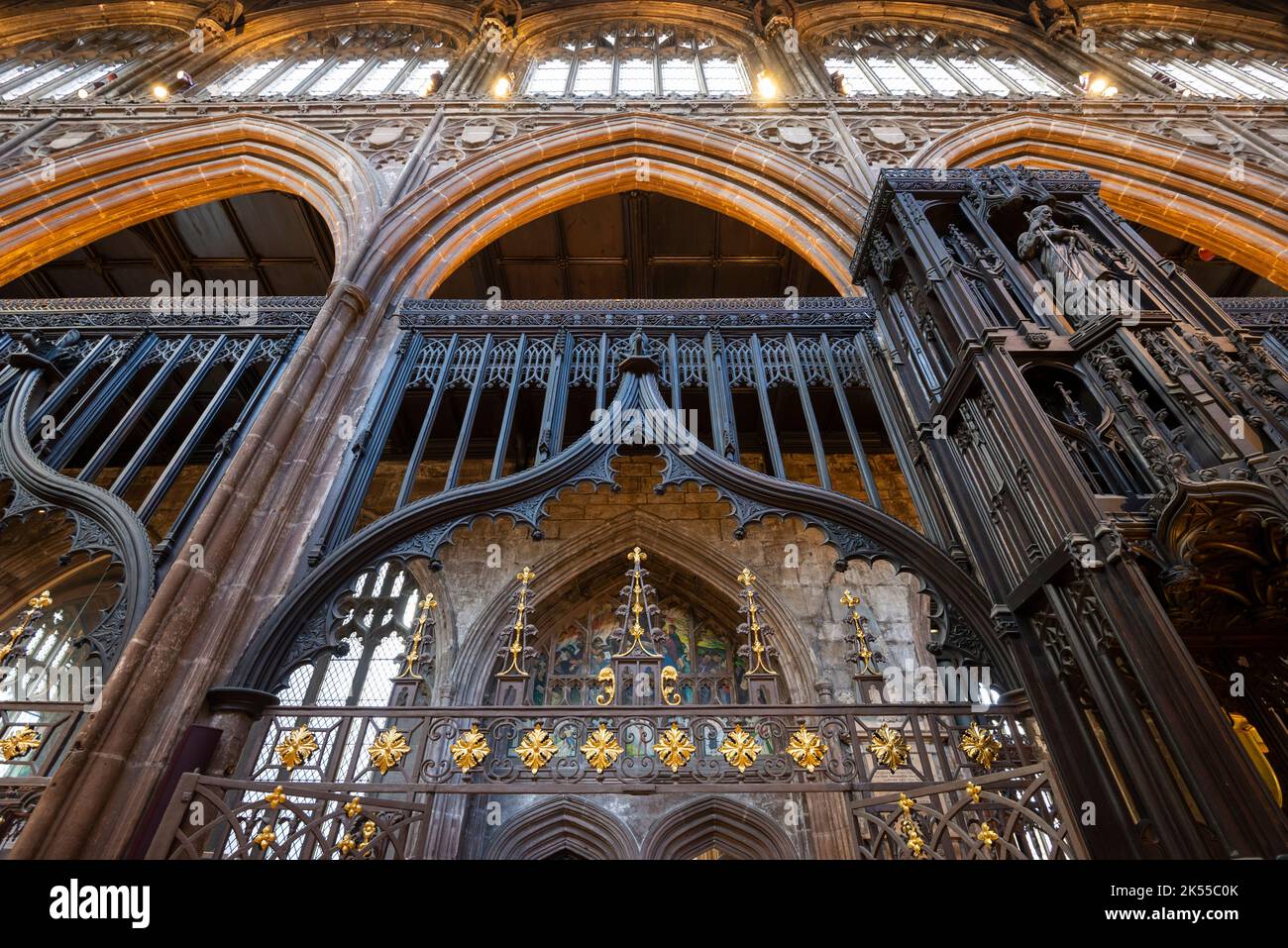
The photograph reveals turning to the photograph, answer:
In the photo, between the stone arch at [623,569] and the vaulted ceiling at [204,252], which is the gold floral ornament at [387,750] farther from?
the vaulted ceiling at [204,252]

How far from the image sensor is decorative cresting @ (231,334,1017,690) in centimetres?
341

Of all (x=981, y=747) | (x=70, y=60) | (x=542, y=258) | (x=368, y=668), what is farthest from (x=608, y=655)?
(x=70, y=60)

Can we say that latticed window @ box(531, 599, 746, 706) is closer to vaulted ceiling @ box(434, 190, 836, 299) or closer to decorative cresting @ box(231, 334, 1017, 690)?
decorative cresting @ box(231, 334, 1017, 690)

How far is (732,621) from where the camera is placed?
7.71 meters

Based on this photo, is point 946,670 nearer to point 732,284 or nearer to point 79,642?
point 79,642

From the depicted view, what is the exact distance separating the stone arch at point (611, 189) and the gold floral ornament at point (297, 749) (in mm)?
4153

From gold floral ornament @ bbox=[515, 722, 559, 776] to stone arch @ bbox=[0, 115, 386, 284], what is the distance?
18.1ft

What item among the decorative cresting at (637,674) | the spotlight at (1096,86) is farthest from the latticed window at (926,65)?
the decorative cresting at (637,674)

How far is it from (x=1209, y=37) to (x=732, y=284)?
35.6ft

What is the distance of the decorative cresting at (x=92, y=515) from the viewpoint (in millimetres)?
3346

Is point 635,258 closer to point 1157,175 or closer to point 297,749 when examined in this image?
point 1157,175

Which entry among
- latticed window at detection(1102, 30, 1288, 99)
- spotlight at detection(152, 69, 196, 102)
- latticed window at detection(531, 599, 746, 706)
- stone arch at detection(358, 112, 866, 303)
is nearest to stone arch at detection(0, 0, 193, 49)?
spotlight at detection(152, 69, 196, 102)

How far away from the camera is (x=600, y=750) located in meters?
2.99
